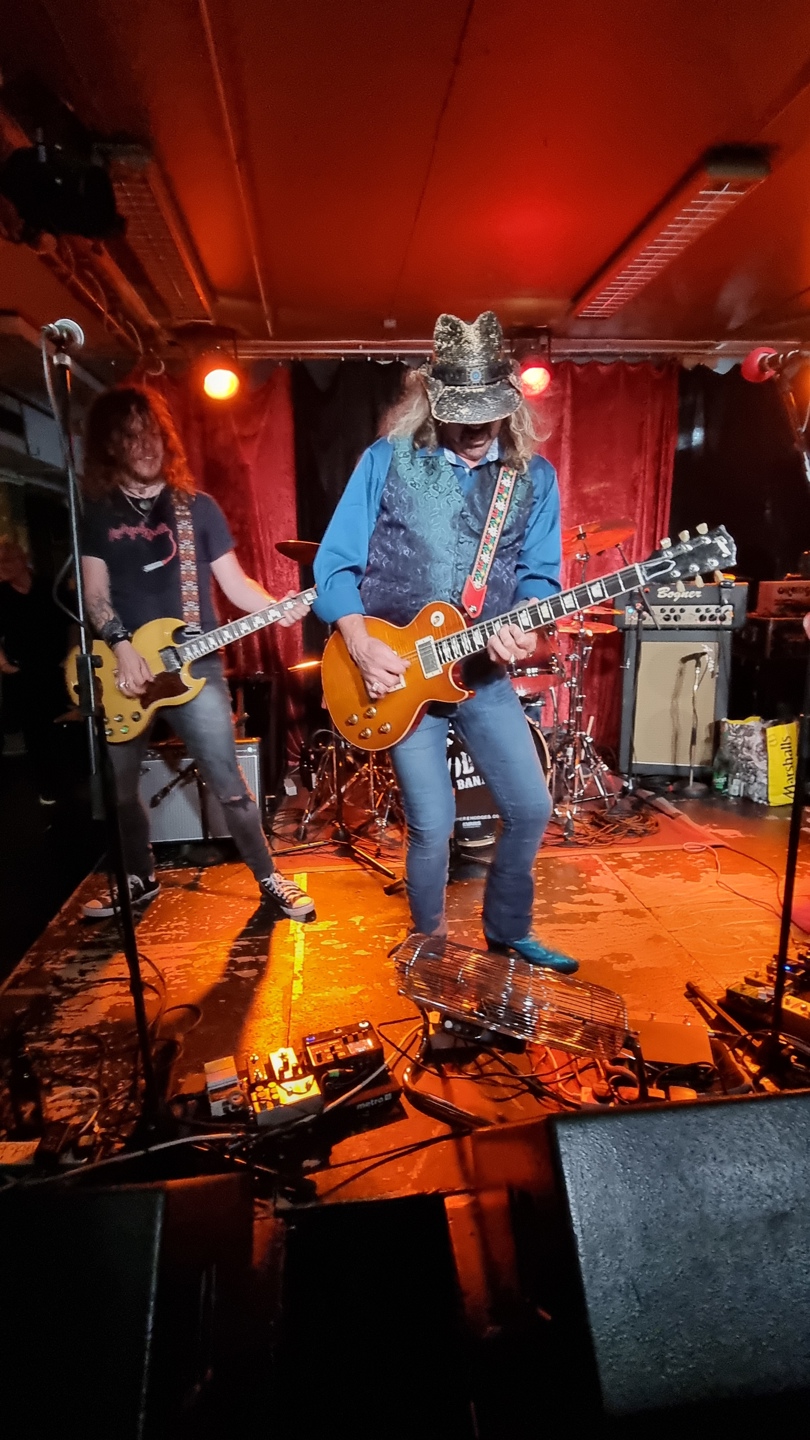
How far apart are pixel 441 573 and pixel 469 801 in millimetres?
1920

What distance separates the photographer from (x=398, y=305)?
4891 millimetres

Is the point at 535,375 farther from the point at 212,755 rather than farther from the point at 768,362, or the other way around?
the point at 212,755

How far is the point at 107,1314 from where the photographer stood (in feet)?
3.15

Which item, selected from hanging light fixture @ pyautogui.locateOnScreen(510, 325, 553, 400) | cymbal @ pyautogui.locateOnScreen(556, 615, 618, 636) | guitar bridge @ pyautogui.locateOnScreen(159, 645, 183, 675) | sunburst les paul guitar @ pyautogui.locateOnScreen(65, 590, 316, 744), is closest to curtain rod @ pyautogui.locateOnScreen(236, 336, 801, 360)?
hanging light fixture @ pyautogui.locateOnScreen(510, 325, 553, 400)

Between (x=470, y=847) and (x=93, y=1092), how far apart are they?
7.68ft

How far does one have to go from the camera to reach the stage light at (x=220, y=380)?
512 cm

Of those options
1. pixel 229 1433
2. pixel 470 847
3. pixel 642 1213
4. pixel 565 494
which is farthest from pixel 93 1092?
pixel 565 494

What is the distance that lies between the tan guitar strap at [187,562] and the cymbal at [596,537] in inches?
96.3

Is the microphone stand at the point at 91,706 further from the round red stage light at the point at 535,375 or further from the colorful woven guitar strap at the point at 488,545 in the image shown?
the round red stage light at the point at 535,375

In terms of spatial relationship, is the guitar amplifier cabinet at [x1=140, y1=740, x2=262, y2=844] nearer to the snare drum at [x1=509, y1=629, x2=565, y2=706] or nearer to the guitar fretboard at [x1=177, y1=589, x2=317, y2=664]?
the guitar fretboard at [x1=177, y1=589, x2=317, y2=664]

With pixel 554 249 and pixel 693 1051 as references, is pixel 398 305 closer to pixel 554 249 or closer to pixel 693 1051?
pixel 554 249

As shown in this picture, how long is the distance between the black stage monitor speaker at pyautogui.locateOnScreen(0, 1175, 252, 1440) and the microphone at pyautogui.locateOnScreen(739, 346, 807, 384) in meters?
2.37

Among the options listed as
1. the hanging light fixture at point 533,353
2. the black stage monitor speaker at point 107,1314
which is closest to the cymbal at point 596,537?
the hanging light fixture at point 533,353

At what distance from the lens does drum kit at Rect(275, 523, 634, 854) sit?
13.3 feet
